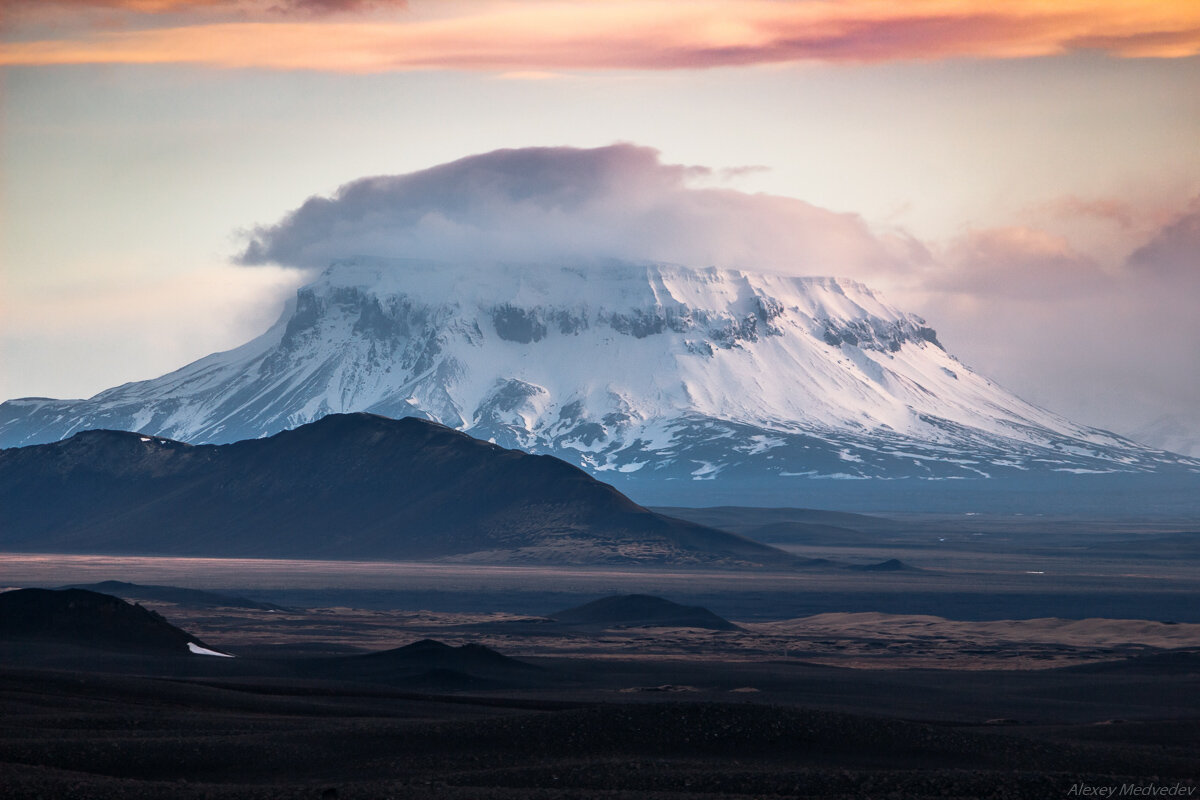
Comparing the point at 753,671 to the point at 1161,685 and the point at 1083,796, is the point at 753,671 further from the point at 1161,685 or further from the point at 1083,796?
the point at 1083,796

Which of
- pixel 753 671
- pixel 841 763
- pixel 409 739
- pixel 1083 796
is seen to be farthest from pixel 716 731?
pixel 753 671

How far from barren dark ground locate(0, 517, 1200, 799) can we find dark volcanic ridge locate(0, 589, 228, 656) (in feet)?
13.1

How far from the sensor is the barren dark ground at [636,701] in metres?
35.3

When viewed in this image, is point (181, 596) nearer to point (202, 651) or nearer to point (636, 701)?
point (202, 651)

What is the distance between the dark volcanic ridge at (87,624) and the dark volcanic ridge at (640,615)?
1293 inches

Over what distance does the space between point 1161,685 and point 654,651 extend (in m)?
26.3

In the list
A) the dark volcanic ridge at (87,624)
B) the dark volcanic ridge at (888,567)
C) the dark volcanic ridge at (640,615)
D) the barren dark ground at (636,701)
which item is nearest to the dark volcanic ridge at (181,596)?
the barren dark ground at (636,701)

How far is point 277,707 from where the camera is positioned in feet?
162

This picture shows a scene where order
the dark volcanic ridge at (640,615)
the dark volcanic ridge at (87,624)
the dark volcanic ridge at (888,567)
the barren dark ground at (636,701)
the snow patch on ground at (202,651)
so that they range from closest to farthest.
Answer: the barren dark ground at (636,701)
the snow patch on ground at (202,651)
the dark volcanic ridge at (87,624)
the dark volcanic ridge at (640,615)
the dark volcanic ridge at (888,567)

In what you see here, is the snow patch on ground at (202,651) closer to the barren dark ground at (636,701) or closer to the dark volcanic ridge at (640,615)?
the barren dark ground at (636,701)

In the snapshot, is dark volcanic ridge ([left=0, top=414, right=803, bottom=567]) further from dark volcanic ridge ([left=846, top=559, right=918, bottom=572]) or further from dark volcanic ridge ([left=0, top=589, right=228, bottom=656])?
dark volcanic ridge ([left=0, top=589, right=228, bottom=656])

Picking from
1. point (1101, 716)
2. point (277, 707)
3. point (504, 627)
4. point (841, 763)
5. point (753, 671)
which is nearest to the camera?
point (841, 763)

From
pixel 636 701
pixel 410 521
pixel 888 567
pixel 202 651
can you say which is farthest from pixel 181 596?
pixel 410 521

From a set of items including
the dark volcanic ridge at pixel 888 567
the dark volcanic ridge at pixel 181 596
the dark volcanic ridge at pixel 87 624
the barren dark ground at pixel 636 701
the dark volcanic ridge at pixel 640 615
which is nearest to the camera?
the barren dark ground at pixel 636 701
